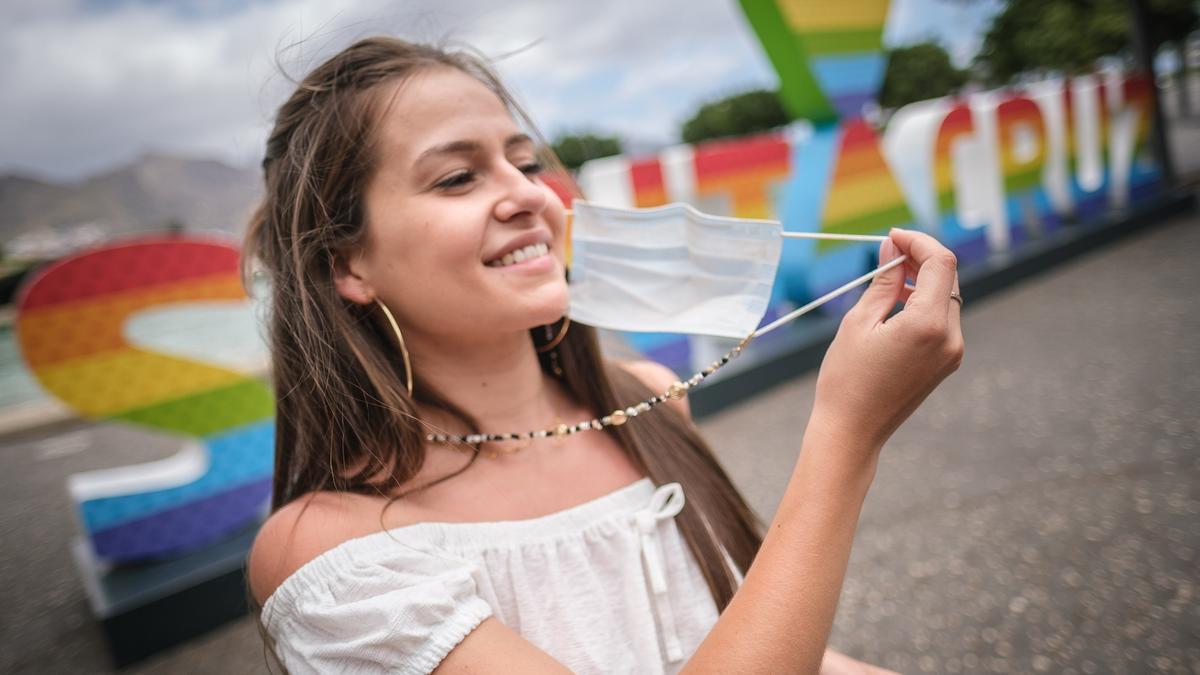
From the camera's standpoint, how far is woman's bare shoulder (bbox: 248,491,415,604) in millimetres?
1025

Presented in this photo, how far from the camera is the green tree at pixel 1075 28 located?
1230cm

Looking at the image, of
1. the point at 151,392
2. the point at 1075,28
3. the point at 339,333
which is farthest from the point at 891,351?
the point at 1075,28

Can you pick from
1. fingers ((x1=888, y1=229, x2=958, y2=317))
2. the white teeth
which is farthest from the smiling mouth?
fingers ((x1=888, y1=229, x2=958, y2=317))

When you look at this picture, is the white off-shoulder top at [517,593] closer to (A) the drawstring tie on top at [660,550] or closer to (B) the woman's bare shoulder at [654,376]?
(A) the drawstring tie on top at [660,550]

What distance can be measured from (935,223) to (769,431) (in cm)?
300

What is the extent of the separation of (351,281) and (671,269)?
546mm

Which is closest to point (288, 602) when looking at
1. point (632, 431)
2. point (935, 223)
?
point (632, 431)

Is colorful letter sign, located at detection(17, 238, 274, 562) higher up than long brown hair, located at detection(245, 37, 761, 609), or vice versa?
long brown hair, located at detection(245, 37, 761, 609)

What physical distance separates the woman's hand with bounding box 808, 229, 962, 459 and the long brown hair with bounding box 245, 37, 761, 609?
0.42 meters

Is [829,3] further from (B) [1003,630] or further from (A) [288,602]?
(A) [288,602]

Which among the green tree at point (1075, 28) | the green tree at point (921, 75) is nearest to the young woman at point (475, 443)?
the green tree at point (1075, 28)

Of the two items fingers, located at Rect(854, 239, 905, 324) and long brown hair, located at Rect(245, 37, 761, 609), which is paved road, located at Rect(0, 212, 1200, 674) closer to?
long brown hair, located at Rect(245, 37, 761, 609)

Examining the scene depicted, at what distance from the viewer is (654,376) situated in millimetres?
1632

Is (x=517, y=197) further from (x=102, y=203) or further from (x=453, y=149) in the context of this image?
(x=102, y=203)
